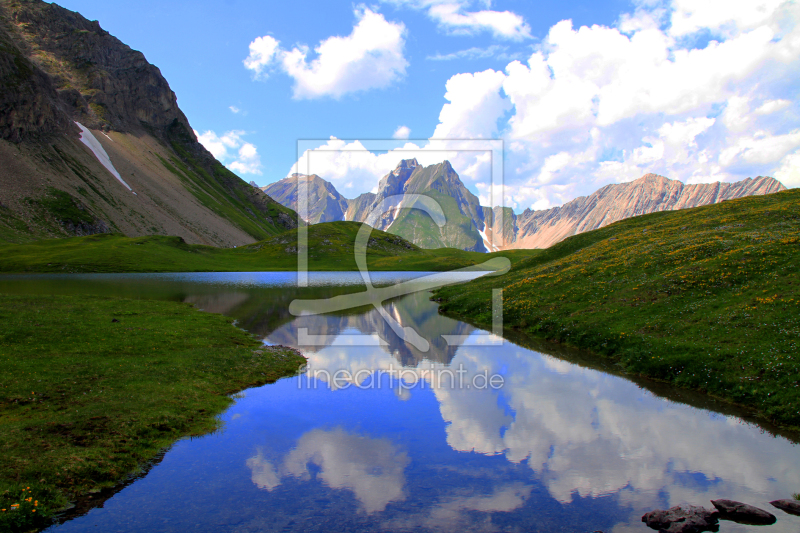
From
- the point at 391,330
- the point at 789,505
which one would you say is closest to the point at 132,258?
the point at 391,330

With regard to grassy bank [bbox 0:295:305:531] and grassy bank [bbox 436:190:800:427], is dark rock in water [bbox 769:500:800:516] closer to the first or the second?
grassy bank [bbox 436:190:800:427]

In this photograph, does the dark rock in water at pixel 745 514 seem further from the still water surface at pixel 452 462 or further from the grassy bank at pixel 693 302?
the grassy bank at pixel 693 302

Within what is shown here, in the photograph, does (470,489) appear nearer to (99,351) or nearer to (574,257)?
(99,351)

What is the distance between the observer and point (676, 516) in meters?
12.2

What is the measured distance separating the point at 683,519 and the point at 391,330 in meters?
35.1

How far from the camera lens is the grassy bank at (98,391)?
13547mm

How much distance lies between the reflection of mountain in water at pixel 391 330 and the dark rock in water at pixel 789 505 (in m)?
20.6

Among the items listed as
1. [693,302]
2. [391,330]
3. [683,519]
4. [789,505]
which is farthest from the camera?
[391,330]

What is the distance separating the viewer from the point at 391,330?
45906 mm

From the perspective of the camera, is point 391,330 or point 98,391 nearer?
point 98,391

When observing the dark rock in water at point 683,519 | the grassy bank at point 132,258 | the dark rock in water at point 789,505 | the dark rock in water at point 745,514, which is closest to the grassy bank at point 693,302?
the dark rock in water at point 789,505

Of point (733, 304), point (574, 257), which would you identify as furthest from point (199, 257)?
point (733, 304)

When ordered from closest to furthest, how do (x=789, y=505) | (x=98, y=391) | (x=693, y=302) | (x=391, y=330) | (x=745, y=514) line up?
(x=745, y=514), (x=789, y=505), (x=98, y=391), (x=693, y=302), (x=391, y=330)

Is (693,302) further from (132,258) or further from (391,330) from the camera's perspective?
(132,258)
